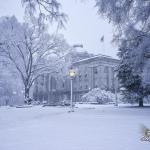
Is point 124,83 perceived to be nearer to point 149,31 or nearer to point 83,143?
point 149,31

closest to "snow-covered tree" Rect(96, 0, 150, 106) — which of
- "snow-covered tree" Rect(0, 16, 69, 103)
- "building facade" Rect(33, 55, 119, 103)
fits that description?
"snow-covered tree" Rect(0, 16, 69, 103)

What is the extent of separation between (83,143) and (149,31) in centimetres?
1005

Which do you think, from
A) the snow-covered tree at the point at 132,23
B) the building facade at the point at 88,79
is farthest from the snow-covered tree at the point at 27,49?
the building facade at the point at 88,79

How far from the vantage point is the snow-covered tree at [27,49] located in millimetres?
35969

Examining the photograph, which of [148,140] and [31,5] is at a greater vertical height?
[31,5]

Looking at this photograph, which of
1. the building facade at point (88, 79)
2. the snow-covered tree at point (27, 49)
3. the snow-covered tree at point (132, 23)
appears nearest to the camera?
the snow-covered tree at point (132, 23)

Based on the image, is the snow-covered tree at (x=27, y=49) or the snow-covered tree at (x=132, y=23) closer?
the snow-covered tree at (x=132, y=23)

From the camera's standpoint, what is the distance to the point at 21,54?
3662 cm

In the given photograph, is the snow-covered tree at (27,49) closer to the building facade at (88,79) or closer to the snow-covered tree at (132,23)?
the snow-covered tree at (132,23)

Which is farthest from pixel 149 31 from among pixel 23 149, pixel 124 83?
pixel 124 83

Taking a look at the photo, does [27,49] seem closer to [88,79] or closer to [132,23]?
[132,23]

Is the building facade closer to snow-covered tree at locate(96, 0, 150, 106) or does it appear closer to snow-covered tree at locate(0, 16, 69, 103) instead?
snow-covered tree at locate(0, 16, 69, 103)

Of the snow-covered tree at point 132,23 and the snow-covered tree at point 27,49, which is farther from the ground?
the snow-covered tree at point 27,49

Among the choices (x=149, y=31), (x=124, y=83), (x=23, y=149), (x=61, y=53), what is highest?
(x=61, y=53)
